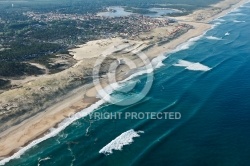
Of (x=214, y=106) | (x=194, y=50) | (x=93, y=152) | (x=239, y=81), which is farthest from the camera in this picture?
(x=194, y=50)

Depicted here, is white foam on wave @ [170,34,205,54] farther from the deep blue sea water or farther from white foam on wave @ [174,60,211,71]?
the deep blue sea water

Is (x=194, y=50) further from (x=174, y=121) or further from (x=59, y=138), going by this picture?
(x=59, y=138)

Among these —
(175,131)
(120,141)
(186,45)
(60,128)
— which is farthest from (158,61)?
(120,141)

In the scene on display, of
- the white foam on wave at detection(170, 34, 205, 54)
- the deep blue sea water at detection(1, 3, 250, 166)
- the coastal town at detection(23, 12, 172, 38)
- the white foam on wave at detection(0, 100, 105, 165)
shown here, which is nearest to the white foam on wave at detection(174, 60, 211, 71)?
the deep blue sea water at detection(1, 3, 250, 166)

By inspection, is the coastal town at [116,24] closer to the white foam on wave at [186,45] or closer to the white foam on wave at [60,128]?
the white foam on wave at [186,45]

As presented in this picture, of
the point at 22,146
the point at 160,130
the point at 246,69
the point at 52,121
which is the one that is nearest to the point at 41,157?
the point at 22,146

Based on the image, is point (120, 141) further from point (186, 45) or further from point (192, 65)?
point (186, 45)
